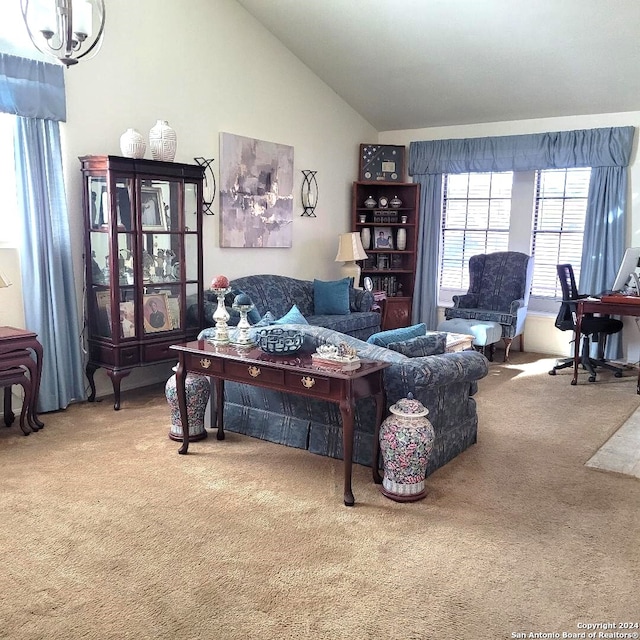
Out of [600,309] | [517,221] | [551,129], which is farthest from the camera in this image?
[517,221]

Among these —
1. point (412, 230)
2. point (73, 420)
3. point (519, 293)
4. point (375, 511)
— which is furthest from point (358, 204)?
point (375, 511)

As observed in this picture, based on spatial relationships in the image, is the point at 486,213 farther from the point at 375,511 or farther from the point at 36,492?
the point at 36,492

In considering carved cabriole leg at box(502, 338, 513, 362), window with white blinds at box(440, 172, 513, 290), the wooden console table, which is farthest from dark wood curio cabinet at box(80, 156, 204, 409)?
window with white blinds at box(440, 172, 513, 290)

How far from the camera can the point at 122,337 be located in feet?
15.1

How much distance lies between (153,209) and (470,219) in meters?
4.20

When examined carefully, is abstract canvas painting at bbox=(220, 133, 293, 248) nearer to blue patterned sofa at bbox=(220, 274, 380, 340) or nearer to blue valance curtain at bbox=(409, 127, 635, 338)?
blue patterned sofa at bbox=(220, 274, 380, 340)

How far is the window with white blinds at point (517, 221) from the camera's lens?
6824mm

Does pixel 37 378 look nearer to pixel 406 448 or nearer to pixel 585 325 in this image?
pixel 406 448

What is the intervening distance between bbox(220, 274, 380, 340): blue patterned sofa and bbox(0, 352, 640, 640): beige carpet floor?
84.8 inches

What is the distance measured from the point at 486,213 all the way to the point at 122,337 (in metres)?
4.67

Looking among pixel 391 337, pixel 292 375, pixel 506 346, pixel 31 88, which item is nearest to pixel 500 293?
pixel 506 346

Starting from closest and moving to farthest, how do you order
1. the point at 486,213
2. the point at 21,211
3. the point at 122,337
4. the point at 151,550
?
1. the point at 151,550
2. the point at 21,211
3. the point at 122,337
4. the point at 486,213

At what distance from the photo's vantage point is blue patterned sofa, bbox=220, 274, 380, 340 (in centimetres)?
594

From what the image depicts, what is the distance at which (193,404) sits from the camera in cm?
387
